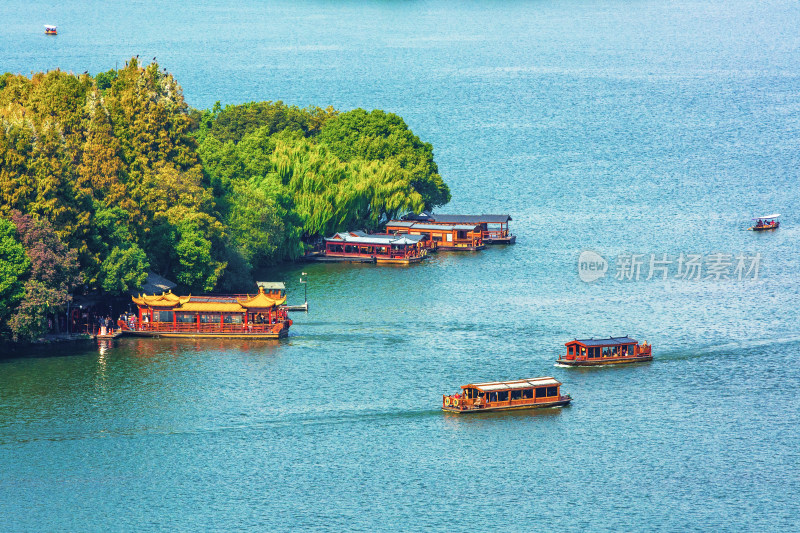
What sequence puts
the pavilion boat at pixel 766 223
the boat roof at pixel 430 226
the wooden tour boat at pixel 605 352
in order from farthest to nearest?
the pavilion boat at pixel 766 223
the boat roof at pixel 430 226
the wooden tour boat at pixel 605 352

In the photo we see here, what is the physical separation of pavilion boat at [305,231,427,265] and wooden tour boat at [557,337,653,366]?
103ft

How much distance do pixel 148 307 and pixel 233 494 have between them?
27216 mm

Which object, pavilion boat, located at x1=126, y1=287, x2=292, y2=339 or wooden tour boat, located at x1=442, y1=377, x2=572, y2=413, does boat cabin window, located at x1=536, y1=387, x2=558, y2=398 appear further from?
→ pavilion boat, located at x1=126, y1=287, x2=292, y2=339

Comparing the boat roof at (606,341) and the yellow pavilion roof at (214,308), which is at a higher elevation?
the yellow pavilion roof at (214,308)

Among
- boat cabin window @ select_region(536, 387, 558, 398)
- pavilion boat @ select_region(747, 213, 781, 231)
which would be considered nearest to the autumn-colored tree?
boat cabin window @ select_region(536, 387, 558, 398)

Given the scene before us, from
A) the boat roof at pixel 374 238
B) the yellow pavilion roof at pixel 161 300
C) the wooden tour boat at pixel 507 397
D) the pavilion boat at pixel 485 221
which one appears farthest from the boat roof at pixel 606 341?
the pavilion boat at pixel 485 221

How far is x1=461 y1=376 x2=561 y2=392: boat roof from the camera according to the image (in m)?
71.8

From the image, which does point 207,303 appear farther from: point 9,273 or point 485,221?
point 485,221

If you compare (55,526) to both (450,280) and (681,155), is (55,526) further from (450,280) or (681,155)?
(681,155)

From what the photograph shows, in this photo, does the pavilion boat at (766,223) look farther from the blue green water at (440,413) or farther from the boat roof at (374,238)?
the boat roof at (374,238)

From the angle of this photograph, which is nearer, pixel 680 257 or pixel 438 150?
pixel 680 257

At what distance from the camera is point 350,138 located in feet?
410

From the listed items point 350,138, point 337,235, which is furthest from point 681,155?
point 337,235

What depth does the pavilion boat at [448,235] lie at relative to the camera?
115812 millimetres
